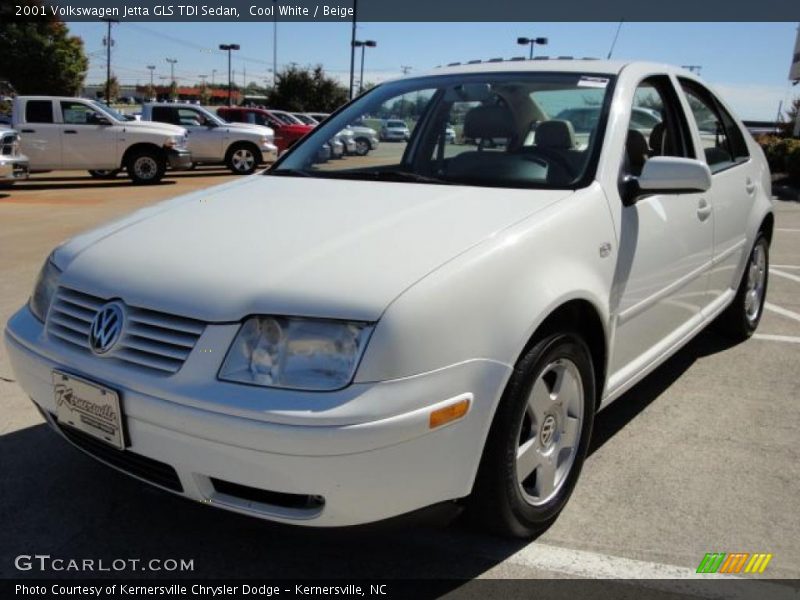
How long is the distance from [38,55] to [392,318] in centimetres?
4447

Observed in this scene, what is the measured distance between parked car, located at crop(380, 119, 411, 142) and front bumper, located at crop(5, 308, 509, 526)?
6.03ft

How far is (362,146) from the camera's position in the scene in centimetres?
368

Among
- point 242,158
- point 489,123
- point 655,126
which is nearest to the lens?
point 489,123

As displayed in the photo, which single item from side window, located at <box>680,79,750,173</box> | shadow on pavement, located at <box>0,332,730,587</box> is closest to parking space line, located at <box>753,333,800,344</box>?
side window, located at <box>680,79,750,173</box>

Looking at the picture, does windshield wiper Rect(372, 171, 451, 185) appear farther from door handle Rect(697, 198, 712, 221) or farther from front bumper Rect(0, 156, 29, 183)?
front bumper Rect(0, 156, 29, 183)

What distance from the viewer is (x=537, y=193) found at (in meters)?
2.78

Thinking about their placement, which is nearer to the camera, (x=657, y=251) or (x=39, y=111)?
(x=657, y=251)

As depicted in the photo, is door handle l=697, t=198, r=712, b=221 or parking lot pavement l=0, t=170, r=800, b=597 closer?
parking lot pavement l=0, t=170, r=800, b=597

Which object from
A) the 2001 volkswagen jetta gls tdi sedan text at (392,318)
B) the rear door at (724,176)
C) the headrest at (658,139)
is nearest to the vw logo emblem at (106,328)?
the 2001 volkswagen jetta gls tdi sedan text at (392,318)

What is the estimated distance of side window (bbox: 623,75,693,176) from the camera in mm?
3365

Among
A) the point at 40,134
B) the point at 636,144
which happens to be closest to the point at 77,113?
the point at 40,134

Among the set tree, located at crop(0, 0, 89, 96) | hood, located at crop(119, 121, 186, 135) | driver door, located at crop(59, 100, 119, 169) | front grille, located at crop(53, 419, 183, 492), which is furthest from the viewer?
tree, located at crop(0, 0, 89, 96)

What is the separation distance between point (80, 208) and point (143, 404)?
10.4 meters

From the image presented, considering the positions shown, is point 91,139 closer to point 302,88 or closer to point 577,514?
point 577,514
